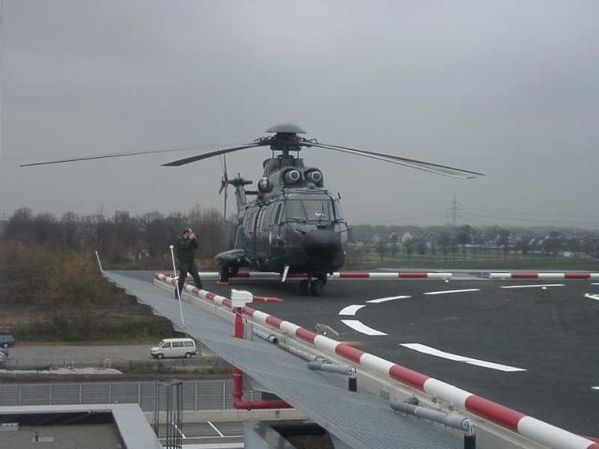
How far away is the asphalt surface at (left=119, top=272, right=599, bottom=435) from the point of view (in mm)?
4996

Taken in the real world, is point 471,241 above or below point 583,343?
above

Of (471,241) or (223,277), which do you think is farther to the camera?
(471,241)

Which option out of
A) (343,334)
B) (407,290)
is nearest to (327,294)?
(407,290)

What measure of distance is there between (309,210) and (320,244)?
44.0 inches

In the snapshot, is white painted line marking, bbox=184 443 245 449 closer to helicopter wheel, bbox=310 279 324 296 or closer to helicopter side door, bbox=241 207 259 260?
helicopter wheel, bbox=310 279 324 296

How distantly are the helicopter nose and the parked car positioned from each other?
628cm

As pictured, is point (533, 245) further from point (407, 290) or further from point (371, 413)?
point (371, 413)

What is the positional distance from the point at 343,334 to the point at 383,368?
368 centimetres

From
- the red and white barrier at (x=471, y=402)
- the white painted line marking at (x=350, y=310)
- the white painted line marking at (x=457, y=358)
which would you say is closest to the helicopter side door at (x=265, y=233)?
the white painted line marking at (x=350, y=310)

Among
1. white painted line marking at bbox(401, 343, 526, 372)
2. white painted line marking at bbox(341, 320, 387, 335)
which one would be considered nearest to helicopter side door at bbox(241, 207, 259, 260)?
white painted line marking at bbox(341, 320, 387, 335)

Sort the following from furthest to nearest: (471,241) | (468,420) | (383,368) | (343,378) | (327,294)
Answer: (471,241) → (327,294) → (343,378) → (383,368) → (468,420)

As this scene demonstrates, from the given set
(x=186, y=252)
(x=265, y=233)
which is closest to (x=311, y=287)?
(x=265, y=233)

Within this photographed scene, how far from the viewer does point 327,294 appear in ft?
45.8

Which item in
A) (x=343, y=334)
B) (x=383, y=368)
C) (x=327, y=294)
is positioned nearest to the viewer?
(x=383, y=368)
